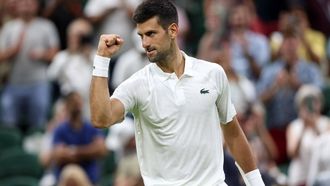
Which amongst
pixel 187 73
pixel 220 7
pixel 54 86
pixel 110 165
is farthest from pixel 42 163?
pixel 187 73

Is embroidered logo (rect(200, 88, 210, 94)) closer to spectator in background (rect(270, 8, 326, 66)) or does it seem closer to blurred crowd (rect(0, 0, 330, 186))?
blurred crowd (rect(0, 0, 330, 186))

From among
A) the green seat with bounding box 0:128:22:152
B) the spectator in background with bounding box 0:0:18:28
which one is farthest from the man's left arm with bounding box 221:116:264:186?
the spectator in background with bounding box 0:0:18:28

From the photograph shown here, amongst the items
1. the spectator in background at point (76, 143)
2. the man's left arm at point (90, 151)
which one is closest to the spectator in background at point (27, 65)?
the spectator in background at point (76, 143)

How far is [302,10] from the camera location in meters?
14.5

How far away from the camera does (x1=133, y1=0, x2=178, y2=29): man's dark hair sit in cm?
630

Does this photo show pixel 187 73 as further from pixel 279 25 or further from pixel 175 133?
pixel 279 25

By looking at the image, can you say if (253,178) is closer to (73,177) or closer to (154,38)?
(154,38)

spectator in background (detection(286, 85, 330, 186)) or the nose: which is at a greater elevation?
the nose

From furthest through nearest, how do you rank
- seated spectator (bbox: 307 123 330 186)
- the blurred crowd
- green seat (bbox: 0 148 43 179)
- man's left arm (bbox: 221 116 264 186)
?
green seat (bbox: 0 148 43 179) → the blurred crowd → seated spectator (bbox: 307 123 330 186) → man's left arm (bbox: 221 116 264 186)

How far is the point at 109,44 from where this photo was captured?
20.3 ft

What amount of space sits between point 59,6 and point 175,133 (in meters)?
8.09

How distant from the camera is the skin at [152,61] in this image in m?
6.11

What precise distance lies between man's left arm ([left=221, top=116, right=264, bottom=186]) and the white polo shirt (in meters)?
0.27

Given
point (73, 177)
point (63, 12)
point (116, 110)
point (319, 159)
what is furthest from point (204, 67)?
point (63, 12)
